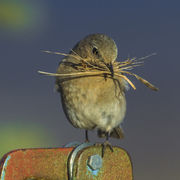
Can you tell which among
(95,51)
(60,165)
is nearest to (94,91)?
(95,51)

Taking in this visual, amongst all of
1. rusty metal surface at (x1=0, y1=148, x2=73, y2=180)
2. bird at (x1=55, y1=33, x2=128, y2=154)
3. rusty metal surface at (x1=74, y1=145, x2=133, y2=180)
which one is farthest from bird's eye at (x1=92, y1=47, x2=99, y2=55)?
rusty metal surface at (x1=0, y1=148, x2=73, y2=180)

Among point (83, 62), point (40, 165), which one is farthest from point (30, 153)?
point (83, 62)

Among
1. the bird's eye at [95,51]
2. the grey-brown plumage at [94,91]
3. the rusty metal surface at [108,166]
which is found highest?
the bird's eye at [95,51]

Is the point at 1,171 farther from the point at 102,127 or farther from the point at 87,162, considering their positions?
the point at 102,127

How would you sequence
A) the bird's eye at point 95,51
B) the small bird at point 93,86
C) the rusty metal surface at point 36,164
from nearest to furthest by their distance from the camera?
the rusty metal surface at point 36,164, the small bird at point 93,86, the bird's eye at point 95,51

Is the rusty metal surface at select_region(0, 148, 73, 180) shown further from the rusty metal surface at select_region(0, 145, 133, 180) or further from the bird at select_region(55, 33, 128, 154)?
the bird at select_region(55, 33, 128, 154)

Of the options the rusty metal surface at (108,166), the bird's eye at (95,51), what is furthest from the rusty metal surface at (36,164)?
the bird's eye at (95,51)

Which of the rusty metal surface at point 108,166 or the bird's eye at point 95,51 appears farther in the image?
the bird's eye at point 95,51

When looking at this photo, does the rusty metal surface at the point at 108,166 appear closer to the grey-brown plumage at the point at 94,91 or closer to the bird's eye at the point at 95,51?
the grey-brown plumage at the point at 94,91
